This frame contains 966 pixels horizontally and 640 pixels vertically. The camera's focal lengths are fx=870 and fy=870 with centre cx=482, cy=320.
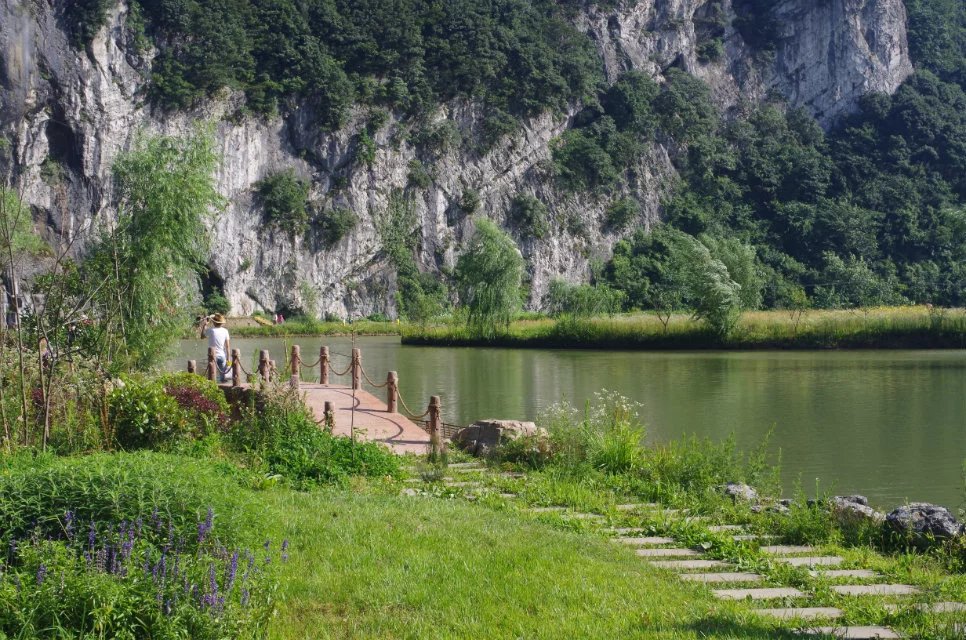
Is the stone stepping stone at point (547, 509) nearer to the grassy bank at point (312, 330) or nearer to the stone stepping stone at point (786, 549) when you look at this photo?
the stone stepping stone at point (786, 549)

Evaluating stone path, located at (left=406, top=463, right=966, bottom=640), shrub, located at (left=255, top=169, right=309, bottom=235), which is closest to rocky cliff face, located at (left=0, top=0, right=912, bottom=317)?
shrub, located at (left=255, top=169, right=309, bottom=235)

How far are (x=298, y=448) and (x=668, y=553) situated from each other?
425cm

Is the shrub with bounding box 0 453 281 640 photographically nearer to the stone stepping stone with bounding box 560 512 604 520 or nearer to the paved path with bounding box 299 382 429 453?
the stone stepping stone with bounding box 560 512 604 520

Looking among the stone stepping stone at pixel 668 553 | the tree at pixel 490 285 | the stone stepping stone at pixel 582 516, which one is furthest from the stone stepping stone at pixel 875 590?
the tree at pixel 490 285

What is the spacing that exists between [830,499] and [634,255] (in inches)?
2952

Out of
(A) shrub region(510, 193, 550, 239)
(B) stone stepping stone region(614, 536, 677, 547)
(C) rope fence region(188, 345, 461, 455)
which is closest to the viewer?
(B) stone stepping stone region(614, 536, 677, 547)

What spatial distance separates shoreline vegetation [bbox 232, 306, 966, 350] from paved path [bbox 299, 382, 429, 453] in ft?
78.8

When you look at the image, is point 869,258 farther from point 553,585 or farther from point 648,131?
point 553,585

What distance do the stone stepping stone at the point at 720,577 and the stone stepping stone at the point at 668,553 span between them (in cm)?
47

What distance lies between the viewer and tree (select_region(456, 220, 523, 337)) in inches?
1839

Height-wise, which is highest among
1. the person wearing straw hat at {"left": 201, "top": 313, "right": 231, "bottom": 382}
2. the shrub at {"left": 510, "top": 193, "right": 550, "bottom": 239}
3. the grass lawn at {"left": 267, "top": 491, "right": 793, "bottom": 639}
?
the shrub at {"left": 510, "top": 193, "right": 550, "bottom": 239}

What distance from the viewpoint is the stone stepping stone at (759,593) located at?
5.52 metres

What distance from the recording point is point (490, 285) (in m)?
47.0

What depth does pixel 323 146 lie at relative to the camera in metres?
73.2
